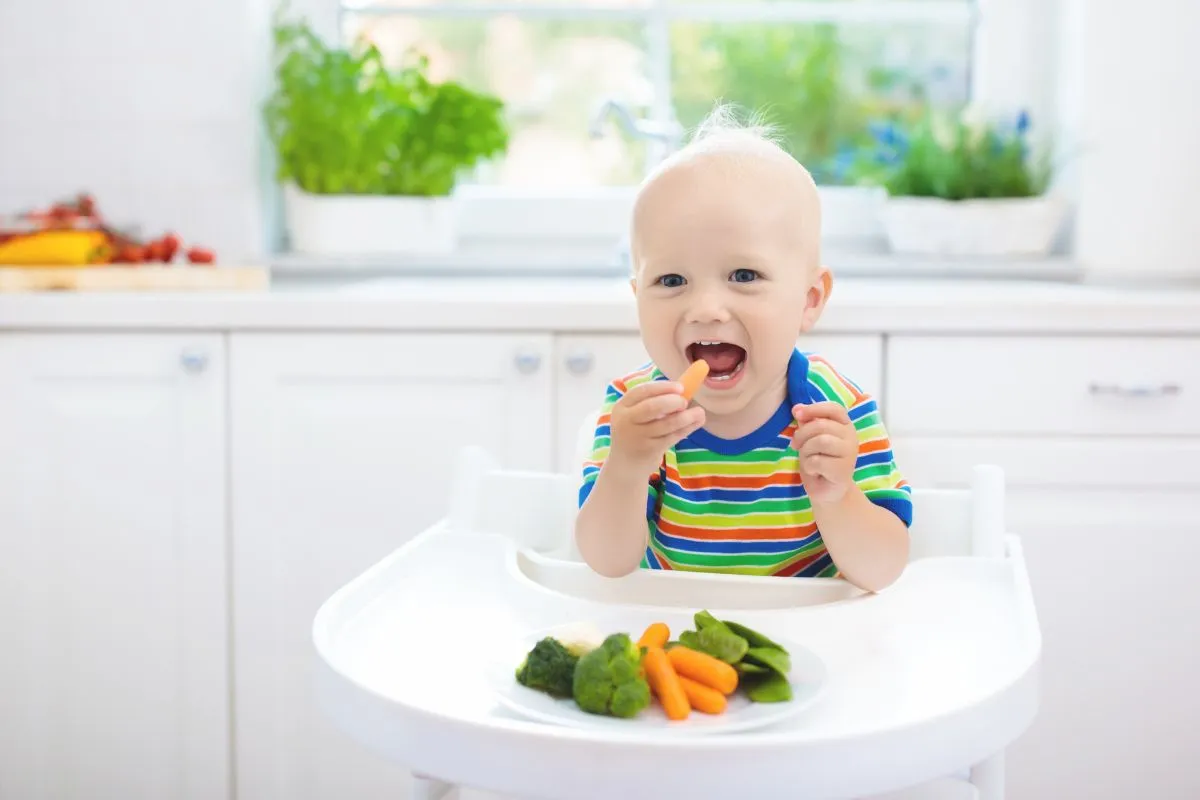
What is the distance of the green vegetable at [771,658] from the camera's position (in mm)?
897

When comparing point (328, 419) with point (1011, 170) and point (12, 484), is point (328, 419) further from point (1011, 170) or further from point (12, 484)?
point (1011, 170)

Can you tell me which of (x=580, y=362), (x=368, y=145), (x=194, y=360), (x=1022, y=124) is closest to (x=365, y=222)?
(x=368, y=145)

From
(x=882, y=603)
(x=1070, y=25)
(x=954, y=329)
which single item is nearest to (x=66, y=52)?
(x=954, y=329)

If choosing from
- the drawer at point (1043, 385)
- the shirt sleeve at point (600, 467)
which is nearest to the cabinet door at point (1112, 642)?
the drawer at point (1043, 385)

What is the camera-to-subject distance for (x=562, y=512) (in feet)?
4.22

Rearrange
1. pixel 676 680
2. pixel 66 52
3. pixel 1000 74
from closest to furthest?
pixel 676 680
pixel 66 52
pixel 1000 74

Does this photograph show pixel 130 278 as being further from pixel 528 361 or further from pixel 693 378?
pixel 693 378

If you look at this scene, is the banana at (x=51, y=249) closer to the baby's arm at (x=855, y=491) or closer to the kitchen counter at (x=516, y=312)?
the kitchen counter at (x=516, y=312)

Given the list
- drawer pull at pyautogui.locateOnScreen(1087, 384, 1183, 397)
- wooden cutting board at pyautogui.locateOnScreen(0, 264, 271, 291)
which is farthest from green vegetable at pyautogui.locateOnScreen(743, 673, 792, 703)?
wooden cutting board at pyautogui.locateOnScreen(0, 264, 271, 291)

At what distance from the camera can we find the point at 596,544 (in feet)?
3.82

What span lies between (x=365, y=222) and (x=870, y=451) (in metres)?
1.52

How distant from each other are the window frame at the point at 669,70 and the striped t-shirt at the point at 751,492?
1.40m

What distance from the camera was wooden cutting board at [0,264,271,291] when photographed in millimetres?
2090

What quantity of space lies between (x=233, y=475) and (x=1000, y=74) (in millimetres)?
1671
